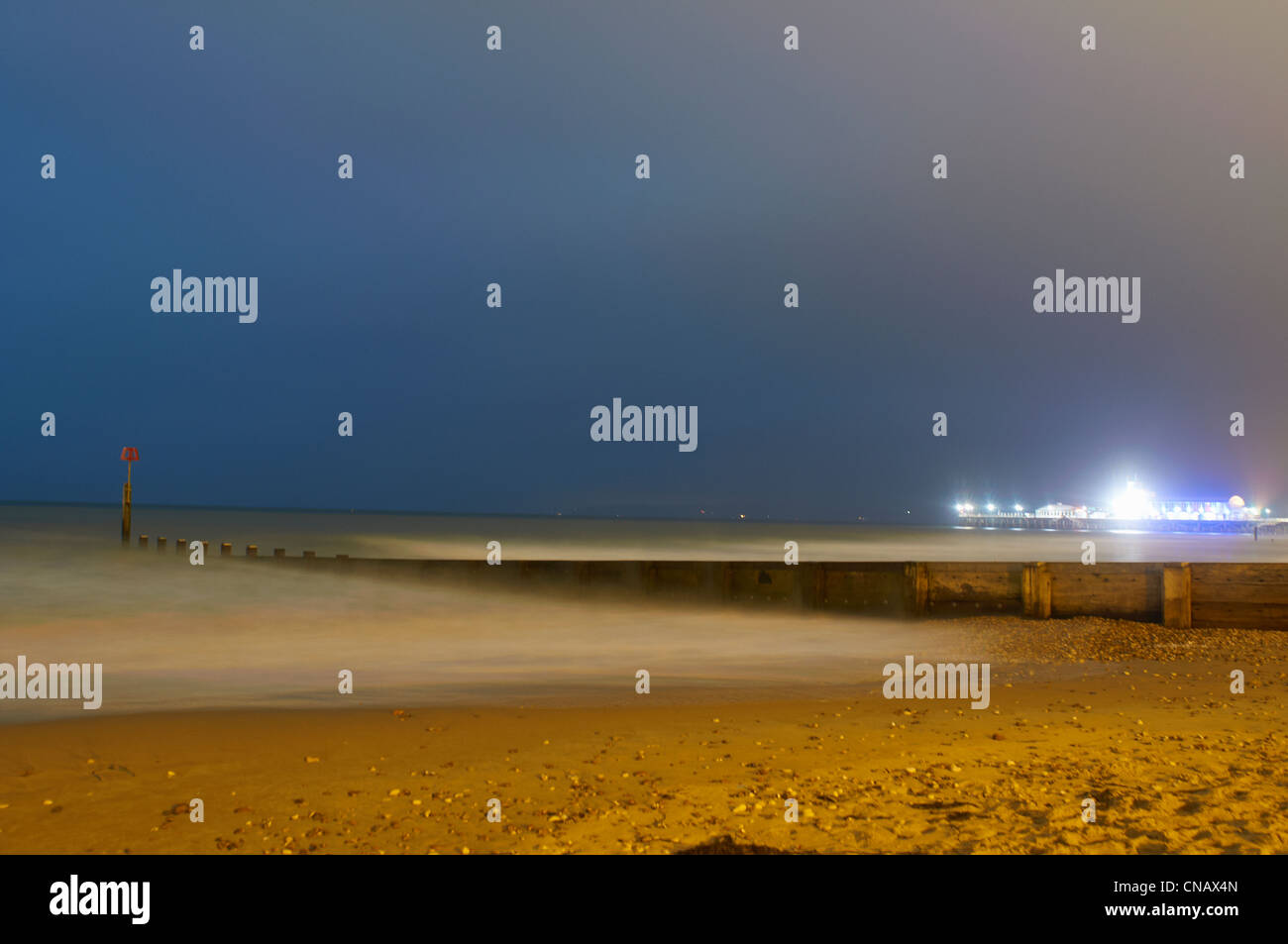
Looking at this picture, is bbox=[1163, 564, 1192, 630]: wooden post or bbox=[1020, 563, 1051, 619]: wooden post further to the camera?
bbox=[1020, 563, 1051, 619]: wooden post

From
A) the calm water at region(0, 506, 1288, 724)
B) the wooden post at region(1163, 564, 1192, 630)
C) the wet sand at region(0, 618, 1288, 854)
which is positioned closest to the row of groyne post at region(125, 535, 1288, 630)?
the wooden post at region(1163, 564, 1192, 630)

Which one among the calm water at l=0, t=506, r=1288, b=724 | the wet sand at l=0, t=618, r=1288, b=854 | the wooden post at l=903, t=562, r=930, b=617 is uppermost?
the wooden post at l=903, t=562, r=930, b=617

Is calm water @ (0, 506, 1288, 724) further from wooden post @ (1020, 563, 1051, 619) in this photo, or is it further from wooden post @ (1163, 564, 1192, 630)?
wooden post @ (1163, 564, 1192, 630)

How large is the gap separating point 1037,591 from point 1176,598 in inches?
105

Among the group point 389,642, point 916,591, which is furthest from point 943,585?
point 389,642

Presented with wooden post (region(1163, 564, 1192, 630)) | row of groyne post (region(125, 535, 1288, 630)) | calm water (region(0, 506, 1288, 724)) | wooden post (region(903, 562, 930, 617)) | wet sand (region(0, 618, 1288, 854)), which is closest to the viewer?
wet sand (region(0, 618, 1288, 854))

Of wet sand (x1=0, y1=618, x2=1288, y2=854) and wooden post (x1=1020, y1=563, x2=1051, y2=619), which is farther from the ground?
wooden post (x1=1020, y1=563, x2=1051, y2=619)

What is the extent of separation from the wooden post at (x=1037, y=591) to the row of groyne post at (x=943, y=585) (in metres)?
0.02

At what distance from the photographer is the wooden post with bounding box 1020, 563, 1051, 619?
19.8 metres

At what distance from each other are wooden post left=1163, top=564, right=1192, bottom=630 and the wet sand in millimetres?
6024

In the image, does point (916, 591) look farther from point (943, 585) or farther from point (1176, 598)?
point (1176, 598)

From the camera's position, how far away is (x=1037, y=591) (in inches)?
788

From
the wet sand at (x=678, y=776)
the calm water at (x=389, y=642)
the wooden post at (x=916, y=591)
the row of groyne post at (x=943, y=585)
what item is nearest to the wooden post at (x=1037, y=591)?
the row of groyne post at (x=943, y=585)
